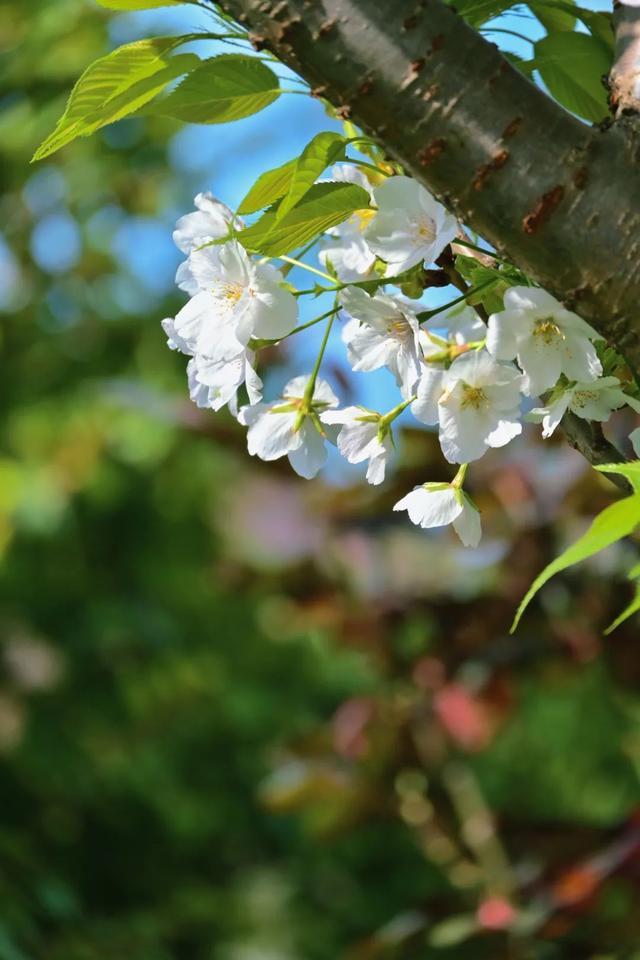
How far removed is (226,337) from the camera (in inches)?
19.1

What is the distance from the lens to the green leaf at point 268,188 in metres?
0.46

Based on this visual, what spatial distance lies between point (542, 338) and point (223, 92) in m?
0.18

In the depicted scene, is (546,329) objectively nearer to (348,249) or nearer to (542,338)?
(542,338)

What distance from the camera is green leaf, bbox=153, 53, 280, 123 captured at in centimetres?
48

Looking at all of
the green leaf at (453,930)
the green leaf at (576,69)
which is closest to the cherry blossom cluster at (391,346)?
the green leaf at (576,69)

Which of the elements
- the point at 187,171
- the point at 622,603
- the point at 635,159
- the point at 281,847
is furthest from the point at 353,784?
the point at 187,171

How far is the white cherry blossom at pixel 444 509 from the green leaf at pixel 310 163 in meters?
0.16

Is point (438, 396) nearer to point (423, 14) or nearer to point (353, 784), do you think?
point (423, 14)

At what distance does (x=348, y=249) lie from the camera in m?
0.56

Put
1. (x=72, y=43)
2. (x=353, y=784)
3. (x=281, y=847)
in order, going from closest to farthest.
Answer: (x=353, y=784), (x=72, y=43), (x=281, y=847)

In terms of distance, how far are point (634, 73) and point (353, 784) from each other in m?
0.99

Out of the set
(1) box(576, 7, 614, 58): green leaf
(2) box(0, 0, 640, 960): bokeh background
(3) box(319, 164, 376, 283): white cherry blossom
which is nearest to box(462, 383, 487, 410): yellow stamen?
(3) box(319, 164, 376, 283): white cherry blossom

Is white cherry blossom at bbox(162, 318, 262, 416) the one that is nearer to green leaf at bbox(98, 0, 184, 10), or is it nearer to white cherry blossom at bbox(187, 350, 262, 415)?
white cherry blossom at bbox(187, 350, 262, 415)

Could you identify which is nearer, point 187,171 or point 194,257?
point 194,257
